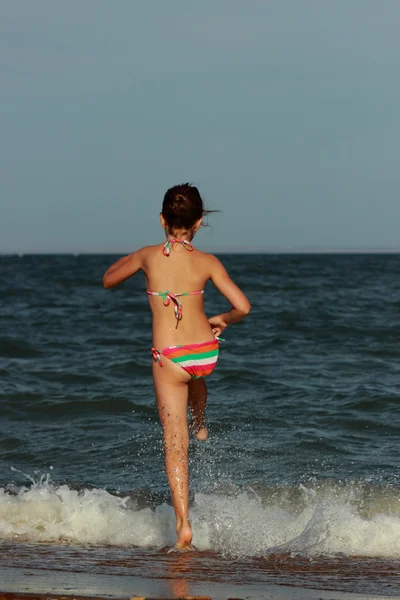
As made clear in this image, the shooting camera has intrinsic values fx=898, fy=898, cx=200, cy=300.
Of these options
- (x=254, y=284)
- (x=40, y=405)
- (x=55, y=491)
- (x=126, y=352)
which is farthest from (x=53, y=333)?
(x=254, y=284)

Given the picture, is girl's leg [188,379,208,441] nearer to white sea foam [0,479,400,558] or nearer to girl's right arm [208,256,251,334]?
girl's right arm [208,256,251,334]

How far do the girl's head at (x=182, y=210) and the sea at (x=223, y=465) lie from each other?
69.0 inches

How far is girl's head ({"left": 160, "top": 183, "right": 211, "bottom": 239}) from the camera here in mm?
4688

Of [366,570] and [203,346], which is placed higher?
[203,346]

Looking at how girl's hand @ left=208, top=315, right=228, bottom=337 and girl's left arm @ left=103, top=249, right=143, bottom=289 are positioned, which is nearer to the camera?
girl's left arm @ left=103, top=249, right=143, bottom=289

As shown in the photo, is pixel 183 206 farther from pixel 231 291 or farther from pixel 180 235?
pixel 231 291

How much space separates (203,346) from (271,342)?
1086cm

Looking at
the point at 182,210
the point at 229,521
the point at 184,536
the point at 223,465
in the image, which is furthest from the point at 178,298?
the point at 223,465

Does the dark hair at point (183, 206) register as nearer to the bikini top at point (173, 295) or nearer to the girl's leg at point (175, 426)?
the bikini top at point (173, 295)

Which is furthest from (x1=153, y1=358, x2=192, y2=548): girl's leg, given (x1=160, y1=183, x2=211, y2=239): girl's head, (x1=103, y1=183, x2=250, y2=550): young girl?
(x1=160, y1=183, x2=211, y2=239): girl's head

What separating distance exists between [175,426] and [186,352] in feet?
1.37

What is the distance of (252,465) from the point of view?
301 inches

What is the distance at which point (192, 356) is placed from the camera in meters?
4.71

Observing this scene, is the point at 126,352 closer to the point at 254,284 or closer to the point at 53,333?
the point at 53,333
